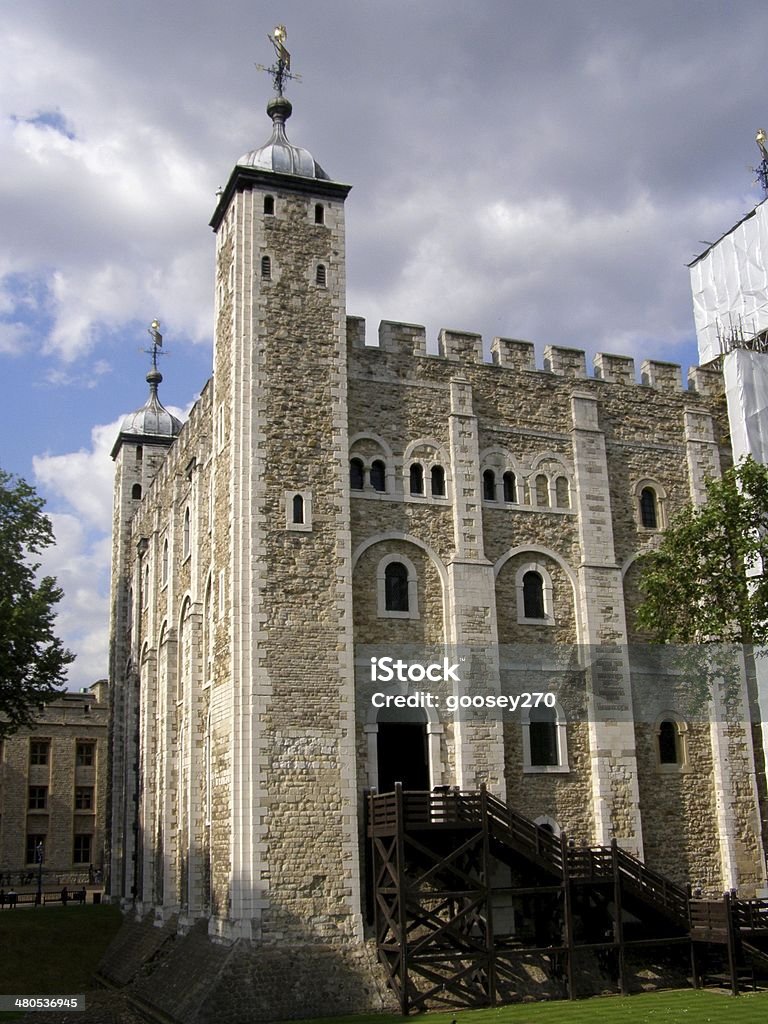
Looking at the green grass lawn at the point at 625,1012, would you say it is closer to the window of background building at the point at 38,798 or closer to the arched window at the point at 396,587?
the arched window at the point at 396,587

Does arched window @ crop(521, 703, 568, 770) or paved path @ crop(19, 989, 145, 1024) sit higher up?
arched window @ crop(521, 703, 568, 770)

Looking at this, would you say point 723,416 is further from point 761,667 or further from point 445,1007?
point 445,1007

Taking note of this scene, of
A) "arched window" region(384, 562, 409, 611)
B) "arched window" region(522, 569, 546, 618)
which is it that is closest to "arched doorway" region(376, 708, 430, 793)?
"arched window" region(384, 562, 409, 611)

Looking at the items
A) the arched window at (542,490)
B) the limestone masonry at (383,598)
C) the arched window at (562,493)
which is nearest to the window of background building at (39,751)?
the limestone masonry at (383,598)

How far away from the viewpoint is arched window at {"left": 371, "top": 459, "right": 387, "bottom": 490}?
25.5 metres

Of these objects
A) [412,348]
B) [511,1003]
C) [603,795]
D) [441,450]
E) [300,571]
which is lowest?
[511,1003]

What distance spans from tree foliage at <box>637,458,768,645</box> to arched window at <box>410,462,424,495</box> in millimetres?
5386

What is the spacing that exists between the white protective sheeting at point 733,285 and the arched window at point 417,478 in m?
14.9

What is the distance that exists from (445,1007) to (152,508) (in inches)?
796

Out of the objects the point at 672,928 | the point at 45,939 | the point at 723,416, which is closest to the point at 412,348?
the point at 723,416

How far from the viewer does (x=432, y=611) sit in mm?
25094

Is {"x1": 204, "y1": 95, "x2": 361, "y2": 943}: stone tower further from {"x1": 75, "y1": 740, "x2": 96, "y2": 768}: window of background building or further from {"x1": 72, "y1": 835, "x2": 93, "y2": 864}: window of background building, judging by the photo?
{"x1": 72, "y1": 835, "x2": 93, "y2": 864}: window of background building

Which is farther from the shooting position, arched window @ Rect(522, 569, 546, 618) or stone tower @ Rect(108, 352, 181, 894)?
stone tower @ Rect(108, 352, 181, 894)

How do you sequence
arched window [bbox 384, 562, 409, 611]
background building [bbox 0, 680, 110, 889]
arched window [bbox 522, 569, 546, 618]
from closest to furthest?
arched window [bbox 384, 562, 409, 611] < arched window [bbox 522, 569, 546, 618] < background building [bbox 0, 680, 110, 889]
